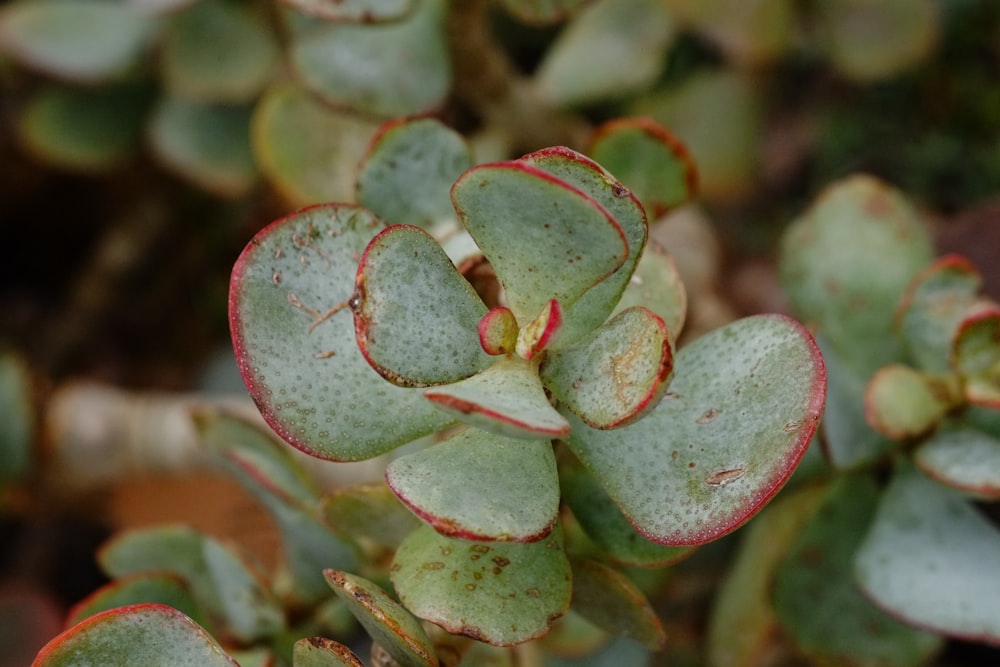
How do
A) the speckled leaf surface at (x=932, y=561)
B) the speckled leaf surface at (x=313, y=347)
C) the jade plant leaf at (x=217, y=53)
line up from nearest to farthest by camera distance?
the speckled leaf surface at (x=313, y=347) < the speckled leaf surface at (x=932, y=561) < the jade plant leaf at (x=217, y=53)

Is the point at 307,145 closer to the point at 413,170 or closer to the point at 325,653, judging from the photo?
the point at 413,170

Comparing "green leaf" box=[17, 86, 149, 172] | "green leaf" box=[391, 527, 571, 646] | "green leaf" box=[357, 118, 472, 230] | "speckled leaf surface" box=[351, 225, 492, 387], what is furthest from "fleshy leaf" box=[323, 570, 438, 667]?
"green leaf" box=[17, 86, 149, 172]

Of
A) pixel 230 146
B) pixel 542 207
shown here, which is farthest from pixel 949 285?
→ pixel 230 146

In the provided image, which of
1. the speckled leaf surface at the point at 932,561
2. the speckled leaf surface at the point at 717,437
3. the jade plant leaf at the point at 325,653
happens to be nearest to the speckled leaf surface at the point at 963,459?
the speckled leaf surface at the point at 932,561

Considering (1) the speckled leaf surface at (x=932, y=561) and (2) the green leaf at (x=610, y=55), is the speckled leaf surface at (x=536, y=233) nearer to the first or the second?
(1) the speckled leaf surface at (x=932, y=561)

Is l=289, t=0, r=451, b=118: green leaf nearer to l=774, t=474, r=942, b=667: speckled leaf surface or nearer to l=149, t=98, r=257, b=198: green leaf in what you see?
l=149, t=98, r=257, b=198: green leaf

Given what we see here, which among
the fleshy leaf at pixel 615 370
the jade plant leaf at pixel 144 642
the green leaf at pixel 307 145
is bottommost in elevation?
the jade plant leaf at pixel 144 642
